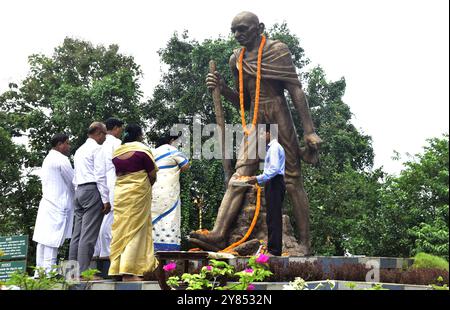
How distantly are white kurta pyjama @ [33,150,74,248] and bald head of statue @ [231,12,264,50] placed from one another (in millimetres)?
3110

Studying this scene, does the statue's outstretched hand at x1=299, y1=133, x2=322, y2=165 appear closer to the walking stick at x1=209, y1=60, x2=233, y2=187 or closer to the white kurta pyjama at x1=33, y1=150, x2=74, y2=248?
the walking stick at x1=209, y1=60, x2=233, y2=187

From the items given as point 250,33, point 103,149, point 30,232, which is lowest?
point 30,232

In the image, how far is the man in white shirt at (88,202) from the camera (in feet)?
33.6

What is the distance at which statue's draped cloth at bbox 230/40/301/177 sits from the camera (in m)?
12.2

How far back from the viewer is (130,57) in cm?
2877

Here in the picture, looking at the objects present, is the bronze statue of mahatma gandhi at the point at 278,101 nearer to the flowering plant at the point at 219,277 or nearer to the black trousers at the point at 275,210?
the black trousers at the point at 275,210

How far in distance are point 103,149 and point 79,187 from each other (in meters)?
0.55

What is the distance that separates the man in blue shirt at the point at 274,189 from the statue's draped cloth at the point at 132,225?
1.68 meters

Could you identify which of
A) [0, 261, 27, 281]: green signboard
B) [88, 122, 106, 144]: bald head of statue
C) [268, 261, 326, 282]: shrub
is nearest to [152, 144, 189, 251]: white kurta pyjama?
[88, 122, 106, 144]: bald head of statue
